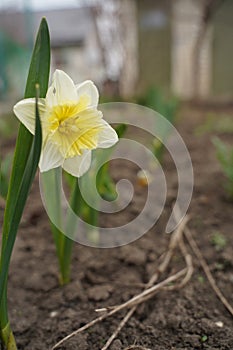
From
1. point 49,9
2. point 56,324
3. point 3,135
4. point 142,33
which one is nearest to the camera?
point 56,324

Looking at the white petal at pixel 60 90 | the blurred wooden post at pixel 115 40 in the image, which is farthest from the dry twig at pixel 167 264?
the blurred wooden post at pixel 115 40

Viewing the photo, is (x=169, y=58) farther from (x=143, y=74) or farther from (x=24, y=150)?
(x=24, y=150)

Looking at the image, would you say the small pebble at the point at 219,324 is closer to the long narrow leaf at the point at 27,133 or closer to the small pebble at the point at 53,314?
the small pebble at the point at 53,314

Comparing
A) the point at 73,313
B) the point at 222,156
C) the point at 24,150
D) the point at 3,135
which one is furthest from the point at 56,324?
the point at 3,135

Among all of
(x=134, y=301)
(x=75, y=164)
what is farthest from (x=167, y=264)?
(x=75, y=164)

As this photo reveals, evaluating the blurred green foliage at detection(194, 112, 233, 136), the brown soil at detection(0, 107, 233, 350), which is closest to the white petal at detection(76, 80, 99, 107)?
the brown soil at detection(0, 107, 233, 350)

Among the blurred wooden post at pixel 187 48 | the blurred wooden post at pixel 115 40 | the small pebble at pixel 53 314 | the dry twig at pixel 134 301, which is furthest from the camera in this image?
the blurred wooden post at pixel 187 48

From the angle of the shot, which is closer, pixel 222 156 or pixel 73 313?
pixel 73 313
